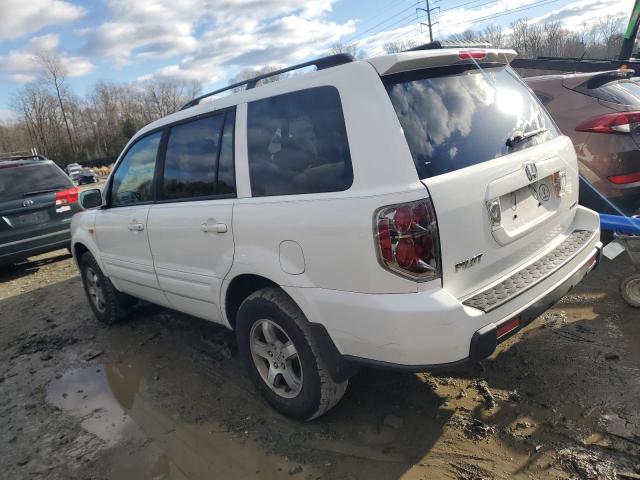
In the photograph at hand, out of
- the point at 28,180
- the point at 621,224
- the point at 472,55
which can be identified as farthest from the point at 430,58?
the point at 28,180

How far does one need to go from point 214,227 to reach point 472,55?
1896mm

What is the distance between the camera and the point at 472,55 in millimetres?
2787

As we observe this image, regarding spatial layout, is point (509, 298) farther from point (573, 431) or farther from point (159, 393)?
point (159, 393)

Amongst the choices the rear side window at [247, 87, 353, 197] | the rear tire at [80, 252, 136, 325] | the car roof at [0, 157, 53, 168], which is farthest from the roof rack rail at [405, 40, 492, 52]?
the car roof at [0, 157, 53, 168]

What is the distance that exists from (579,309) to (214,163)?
10.6 feet

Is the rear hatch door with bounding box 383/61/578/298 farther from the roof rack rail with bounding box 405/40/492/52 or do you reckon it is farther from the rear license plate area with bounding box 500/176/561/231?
the roof rack rail with bounding box 405/40/492/52

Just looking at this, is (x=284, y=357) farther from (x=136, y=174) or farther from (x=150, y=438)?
(x=136, y=174)

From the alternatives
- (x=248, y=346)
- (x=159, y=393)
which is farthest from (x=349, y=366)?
(x=159, y=393)

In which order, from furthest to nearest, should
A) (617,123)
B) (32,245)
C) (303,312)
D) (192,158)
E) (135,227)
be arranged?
(32,245) < (617,123) < (135,227) < (192,158) < (303,312)

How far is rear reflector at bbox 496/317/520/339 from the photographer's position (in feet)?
7.80

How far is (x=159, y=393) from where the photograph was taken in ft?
12.3

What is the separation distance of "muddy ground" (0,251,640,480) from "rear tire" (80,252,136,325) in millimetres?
723

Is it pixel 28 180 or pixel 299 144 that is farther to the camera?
pixel 28 180

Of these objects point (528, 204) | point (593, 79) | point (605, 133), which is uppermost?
point (593, 79)
